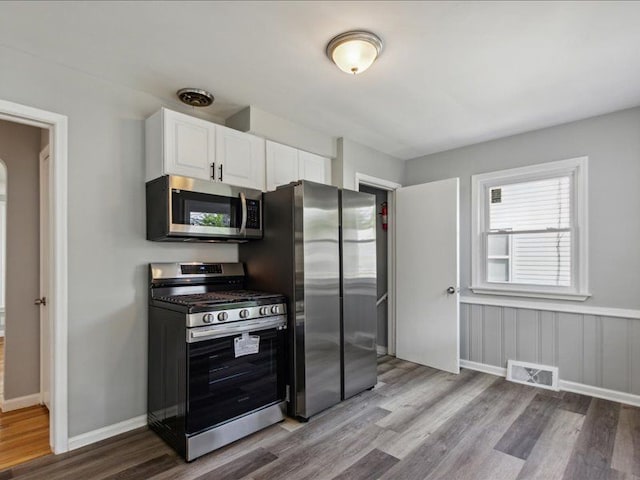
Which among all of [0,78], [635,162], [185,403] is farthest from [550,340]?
[0,78]

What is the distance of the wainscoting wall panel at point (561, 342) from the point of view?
309 cm

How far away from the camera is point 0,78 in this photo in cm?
212

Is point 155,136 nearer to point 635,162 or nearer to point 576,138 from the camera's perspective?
point 576,138

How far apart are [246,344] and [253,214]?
40.2 inches

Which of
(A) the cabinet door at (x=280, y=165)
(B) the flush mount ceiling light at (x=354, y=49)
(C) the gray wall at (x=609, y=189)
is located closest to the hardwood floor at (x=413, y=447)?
(C) the gray wall at (x=609, y=189)

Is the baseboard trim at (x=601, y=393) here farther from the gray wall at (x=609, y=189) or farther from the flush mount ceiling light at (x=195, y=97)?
the flush mount ceiling light at (x=195, y=97)

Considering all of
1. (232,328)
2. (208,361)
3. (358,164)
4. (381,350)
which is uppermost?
(358,164)

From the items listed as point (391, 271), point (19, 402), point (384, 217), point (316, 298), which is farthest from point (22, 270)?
point (384, 217)

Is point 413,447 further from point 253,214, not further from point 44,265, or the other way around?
point 44,265

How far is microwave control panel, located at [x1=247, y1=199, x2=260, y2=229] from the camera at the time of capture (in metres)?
2.87

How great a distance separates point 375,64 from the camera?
7.73 ft

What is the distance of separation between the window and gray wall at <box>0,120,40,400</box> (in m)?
4.30

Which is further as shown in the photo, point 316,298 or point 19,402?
point 19,402

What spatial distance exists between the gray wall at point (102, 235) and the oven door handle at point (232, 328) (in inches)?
27.5
